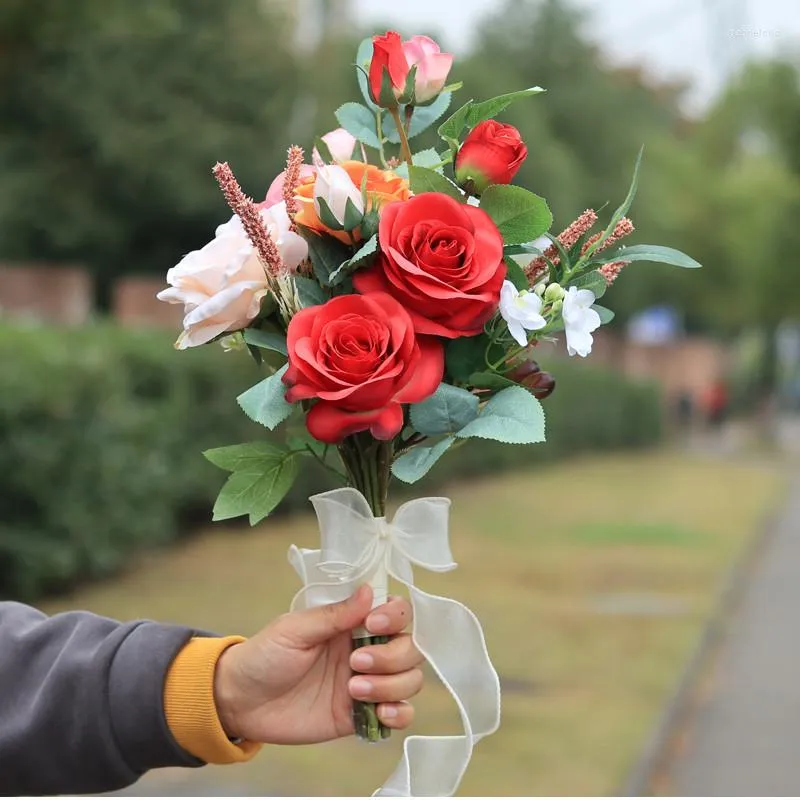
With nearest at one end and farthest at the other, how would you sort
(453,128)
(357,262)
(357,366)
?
(357,366) < (357,262) < (453,128)

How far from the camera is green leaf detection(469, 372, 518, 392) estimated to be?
192cm

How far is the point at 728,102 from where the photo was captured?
2912 cm

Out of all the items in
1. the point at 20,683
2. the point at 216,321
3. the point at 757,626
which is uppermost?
the point at 216,321

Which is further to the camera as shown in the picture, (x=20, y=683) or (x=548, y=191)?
(x=548, y=191)

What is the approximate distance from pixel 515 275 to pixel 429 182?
192 millimetres

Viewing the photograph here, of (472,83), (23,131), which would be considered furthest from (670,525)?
(23,131)

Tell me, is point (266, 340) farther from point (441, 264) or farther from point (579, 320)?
point (579, 320)

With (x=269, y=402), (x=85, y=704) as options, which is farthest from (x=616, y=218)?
(x=85, y=704)

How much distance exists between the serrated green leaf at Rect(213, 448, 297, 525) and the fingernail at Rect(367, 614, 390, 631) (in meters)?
0.23

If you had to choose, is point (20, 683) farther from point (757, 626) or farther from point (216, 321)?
point (757, 626)

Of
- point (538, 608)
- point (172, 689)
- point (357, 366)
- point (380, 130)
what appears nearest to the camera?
point (357, 366)

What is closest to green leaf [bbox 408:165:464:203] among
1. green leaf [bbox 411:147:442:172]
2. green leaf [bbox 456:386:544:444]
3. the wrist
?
green leaf [bbox 411:147:442:172]

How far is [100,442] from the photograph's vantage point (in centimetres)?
871

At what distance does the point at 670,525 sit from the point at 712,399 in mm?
27057
